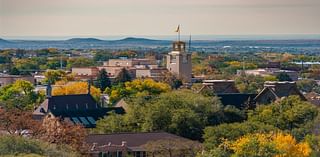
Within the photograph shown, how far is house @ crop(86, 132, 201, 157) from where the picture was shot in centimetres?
2353

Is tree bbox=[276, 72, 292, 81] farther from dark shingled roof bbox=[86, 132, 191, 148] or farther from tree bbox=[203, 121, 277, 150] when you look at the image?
dark shingled roof bbox=[86, 132, 191, 148]

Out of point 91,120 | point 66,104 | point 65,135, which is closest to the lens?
point 65,135

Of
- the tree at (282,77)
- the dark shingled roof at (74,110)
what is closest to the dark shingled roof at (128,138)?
the dark shingled roof at (74,110)

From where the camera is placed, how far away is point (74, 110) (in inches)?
1284

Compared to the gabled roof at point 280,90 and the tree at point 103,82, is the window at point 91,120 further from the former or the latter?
the tree at point 103,82

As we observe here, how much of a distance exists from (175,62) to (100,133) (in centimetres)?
2981

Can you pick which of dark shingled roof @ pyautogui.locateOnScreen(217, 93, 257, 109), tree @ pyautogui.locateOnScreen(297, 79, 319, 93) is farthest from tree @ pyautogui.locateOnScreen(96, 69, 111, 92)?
dark shingled roof @ pyautogui.locateOnScreen(217, 93, 257, 109)

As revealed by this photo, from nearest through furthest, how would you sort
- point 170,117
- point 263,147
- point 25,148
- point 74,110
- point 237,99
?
point 25,148 < point 263,147 < point 170,117 < point 74,110 < point 237,99

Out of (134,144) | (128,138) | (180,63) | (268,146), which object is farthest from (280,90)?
(180,63)

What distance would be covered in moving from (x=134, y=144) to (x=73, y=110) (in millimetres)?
8342

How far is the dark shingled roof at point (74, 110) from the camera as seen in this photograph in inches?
1224

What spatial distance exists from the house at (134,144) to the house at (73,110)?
504 centimetres

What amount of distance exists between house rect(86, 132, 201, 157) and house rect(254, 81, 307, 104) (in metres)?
9.16

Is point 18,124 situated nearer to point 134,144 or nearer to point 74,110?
point 134,144
